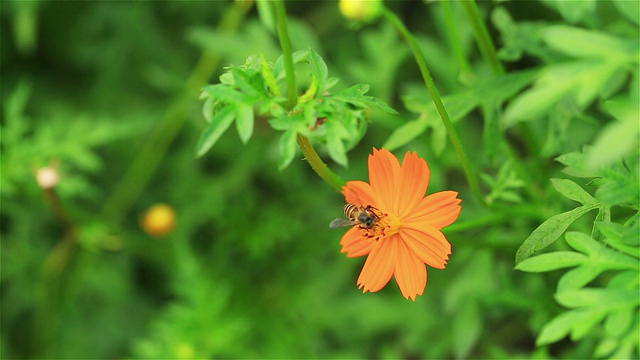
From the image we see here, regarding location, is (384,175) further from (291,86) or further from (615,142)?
(615,142)

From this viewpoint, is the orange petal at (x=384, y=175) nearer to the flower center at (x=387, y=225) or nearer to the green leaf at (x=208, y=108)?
the flower center at (x=387, y=225)

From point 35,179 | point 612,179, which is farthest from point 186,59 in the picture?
point 612,179

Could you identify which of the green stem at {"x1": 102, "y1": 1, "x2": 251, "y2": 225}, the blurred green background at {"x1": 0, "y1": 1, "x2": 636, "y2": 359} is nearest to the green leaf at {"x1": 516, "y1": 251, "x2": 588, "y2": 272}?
the blurred green background at {"x1": 0, "y1": 1, "x2": 636, "y2": 359}

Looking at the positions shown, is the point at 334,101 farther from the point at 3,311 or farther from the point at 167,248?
the point at 3,311

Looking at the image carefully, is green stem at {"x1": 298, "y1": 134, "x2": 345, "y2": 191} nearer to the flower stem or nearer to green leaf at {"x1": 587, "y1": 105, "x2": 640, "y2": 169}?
the flower stem

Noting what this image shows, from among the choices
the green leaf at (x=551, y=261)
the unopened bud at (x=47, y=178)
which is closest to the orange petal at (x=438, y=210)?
the green leaf at (x=551, y=261)

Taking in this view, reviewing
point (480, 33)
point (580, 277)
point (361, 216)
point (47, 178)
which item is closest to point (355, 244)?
point (361, 216)
